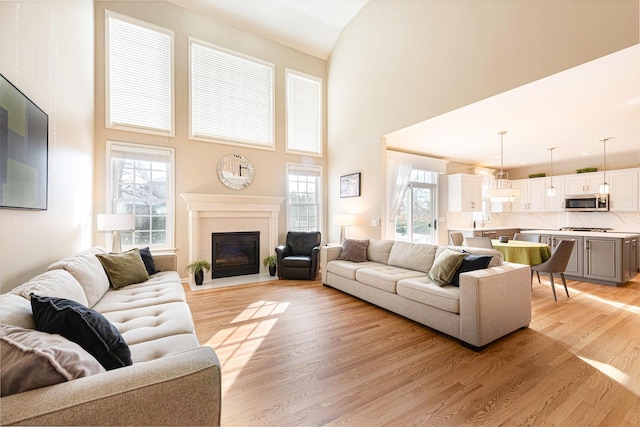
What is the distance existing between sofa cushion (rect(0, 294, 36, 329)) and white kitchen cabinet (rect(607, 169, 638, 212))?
871 cm

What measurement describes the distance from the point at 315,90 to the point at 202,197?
3607 millimetres

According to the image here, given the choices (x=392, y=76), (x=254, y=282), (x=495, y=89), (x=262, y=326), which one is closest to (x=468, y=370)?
(x=262, y=326)

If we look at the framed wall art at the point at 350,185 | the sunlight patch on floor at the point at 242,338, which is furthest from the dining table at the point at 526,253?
the sunlight patch on floor at the point at 242,338

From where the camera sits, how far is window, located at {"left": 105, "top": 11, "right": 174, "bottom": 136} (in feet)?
14.2

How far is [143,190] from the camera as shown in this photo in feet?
14.9

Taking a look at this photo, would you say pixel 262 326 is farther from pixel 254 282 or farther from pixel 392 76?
pixel 392 76

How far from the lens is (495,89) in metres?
3.21

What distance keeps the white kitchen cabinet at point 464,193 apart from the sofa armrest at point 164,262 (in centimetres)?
585

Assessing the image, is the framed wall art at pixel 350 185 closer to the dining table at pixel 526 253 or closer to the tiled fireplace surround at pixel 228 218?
the tiled fireplace surround at pixel 228 218

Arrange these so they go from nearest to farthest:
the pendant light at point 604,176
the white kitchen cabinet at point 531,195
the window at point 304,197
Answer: the pendant light at point 604,176
the window at point 304,197
the white kitchen cabinet at point 531,195

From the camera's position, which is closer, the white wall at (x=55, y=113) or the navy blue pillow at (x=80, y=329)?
the navy blue pillow at (x=80, y=329)

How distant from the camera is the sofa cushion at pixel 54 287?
1473mm

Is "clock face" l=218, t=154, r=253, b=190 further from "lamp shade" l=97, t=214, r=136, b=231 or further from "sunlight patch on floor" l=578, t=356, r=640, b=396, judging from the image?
"sunlight patch on floor" l=578, t=356, r=640, b=396

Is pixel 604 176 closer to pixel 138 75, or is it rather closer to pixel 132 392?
pixel 132 392
